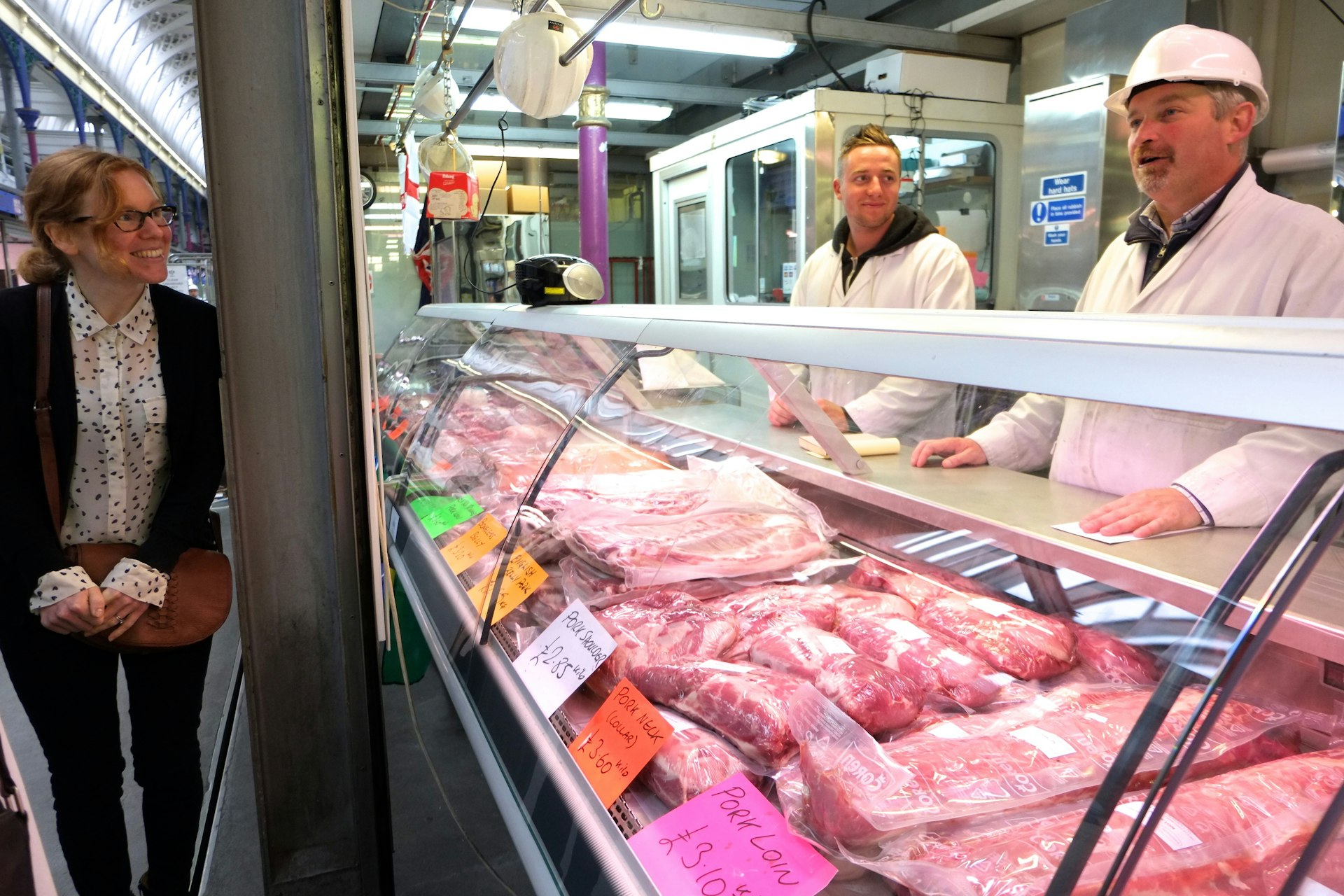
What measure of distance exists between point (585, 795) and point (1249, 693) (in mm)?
867

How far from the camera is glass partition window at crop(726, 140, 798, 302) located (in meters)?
5.39

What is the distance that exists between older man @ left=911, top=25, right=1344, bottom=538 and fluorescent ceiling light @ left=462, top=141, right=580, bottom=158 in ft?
24.5

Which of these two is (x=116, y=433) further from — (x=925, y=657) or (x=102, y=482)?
(x=925, y=657)

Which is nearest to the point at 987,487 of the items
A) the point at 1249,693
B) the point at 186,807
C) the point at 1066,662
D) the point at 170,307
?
the point at 1066,662

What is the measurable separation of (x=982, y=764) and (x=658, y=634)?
1.99 feet

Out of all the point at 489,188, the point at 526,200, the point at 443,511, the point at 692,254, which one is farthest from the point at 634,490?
the point at 526,200

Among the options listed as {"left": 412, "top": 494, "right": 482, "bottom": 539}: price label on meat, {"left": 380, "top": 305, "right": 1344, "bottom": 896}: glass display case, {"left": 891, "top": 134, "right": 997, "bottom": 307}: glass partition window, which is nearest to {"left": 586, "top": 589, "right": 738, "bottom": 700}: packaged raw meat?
{"left": 380, "top": 305, "right": 1344, "bottom": 896}: glass display case

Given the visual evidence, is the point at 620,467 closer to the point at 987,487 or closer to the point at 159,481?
the point at 987,487

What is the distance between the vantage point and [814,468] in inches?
76.8

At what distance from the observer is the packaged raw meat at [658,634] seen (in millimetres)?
1463

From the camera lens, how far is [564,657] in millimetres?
1508

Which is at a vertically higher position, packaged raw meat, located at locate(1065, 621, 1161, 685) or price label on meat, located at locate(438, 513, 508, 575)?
packaged raw meat, located at locate(1065, 621, 1161, 685)

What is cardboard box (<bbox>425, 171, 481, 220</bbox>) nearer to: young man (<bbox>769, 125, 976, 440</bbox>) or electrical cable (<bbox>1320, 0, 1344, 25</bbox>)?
young man (<bbox>769, 125, 976, 440</bbox>)

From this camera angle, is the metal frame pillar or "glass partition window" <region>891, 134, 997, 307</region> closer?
the metal frame pillar
